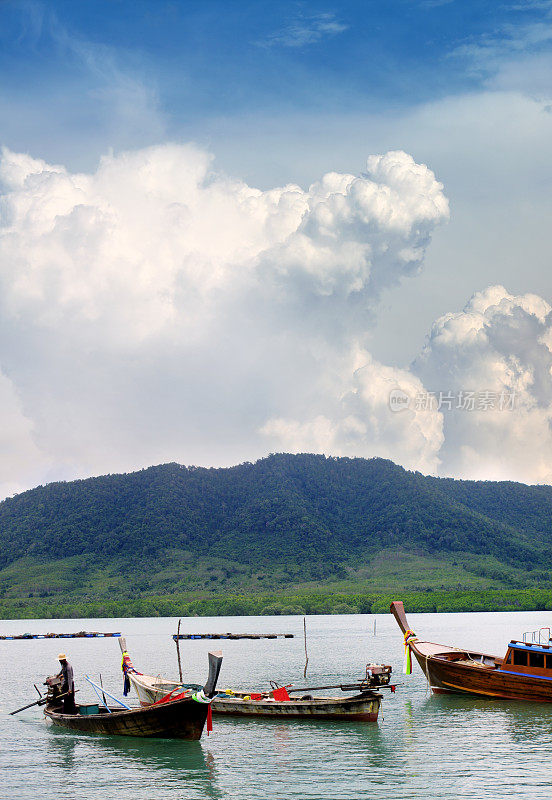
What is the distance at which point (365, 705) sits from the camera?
1825 inches

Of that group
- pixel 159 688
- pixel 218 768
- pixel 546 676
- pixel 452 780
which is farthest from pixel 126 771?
pixel 546 676

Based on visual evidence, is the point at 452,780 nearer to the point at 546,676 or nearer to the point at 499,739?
the point at 499,739

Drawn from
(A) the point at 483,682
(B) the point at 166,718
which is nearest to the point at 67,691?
(B) the point at 166,718

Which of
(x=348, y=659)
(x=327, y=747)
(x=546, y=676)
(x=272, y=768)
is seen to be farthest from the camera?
(x=348, y=659)

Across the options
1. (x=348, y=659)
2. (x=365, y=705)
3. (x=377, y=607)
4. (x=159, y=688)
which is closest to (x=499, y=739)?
(x=365, y=705)

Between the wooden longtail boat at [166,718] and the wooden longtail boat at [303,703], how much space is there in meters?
3.68

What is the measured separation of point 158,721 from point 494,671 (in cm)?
2233

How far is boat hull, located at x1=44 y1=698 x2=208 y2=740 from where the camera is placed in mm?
39812

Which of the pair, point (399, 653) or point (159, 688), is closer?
point (159, 688)

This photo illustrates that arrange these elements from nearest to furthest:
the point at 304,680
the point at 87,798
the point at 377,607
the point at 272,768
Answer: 1. the point at 87,798
2. the point at 272,768
3. the point at 304,680
4. the point at 377,607

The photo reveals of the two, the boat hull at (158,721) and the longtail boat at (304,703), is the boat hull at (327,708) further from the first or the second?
the boat hull at (158,721)

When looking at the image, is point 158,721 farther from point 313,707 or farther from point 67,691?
point 313,707

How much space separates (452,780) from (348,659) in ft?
182

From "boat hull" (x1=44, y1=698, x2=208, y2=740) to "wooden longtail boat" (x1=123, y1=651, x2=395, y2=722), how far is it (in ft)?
12.0
